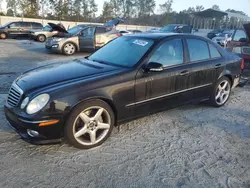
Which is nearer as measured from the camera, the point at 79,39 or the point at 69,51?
the point at 69,51

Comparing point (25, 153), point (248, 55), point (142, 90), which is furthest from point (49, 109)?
point (248, 55)

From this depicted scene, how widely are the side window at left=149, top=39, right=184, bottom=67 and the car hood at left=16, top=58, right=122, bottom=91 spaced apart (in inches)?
27.1

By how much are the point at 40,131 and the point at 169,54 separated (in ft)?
7.65

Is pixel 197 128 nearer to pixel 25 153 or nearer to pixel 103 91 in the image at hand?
pixel 103 91

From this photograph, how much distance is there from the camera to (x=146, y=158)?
2.83 metres

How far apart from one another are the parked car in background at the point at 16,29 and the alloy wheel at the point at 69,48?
1075cm

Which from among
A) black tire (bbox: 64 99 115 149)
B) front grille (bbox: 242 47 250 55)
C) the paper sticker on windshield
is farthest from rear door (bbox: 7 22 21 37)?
black tire (bbox: 64 99 115 149)

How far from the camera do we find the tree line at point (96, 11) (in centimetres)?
4400

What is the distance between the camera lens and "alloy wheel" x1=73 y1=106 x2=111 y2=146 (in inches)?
116

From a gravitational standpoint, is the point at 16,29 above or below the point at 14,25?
below

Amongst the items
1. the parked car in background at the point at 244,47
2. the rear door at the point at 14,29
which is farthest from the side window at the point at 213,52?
the rear door at the point at 14,29

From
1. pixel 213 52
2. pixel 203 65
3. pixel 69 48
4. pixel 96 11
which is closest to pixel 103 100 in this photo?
pixel 203 65

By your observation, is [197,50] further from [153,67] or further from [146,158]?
[146,158]

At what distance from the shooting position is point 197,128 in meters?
3.70
